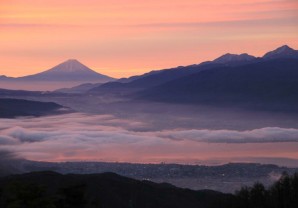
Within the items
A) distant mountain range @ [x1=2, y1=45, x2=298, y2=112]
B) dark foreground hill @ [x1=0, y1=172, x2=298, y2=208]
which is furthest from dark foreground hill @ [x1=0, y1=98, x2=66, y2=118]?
dark foreground hill @ [x1=0, y1=172, x2=298, y2=208]

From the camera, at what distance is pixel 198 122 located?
122 metres

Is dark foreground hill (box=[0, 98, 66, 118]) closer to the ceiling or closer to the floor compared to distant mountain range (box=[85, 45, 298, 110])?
closer to the floor

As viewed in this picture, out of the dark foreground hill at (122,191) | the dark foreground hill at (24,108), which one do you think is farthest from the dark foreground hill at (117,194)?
the dark foreground hill at (24,108)

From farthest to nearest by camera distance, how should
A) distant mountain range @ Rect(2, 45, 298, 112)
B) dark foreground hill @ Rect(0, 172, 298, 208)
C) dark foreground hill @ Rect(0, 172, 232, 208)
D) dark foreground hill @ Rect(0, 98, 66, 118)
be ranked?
1. distant mountain range @ Rect(2, 45, 298, 112)
2. dark foreground hill @ Rect(0, 98, 66, 118)
3. dark foreground hill @ Rect(0, 172, 232, 208)
4. dark foreground hill @ Rect(0, 172, 298, 208)

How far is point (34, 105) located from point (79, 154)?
55353 mm

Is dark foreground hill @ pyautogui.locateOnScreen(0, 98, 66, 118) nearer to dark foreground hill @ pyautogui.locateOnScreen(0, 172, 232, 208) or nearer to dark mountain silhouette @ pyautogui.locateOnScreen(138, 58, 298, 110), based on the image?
dark mountain silhouette @ pyautogui.locateOnScreen(138, 58, 298, 110)

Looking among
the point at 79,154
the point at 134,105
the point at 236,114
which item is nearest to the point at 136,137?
the point at 79,154

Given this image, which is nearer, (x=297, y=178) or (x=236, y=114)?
(x=297, y=178)

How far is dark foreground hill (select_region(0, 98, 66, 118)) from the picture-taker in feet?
378

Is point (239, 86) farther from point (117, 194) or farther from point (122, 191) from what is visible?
point (117, 194)

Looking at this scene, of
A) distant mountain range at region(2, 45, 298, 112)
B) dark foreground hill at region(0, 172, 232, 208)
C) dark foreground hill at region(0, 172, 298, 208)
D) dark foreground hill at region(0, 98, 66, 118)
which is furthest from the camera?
distant mountain range at region(2, 45, 298, 112)

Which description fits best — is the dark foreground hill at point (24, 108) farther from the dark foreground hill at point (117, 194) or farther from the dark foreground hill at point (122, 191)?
the dark foreground hill at point (117, 194)

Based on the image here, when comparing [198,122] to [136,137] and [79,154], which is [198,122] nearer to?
[136,137]

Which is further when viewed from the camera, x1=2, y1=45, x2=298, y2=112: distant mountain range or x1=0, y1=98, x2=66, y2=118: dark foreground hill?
x1=2, y1=45, x2=298, y2=112: distant mountain range
